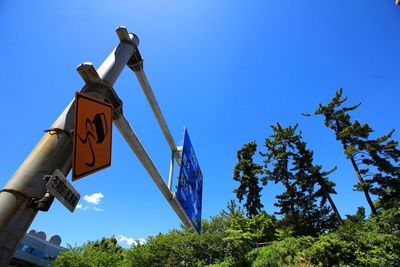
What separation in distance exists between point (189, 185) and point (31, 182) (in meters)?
4.96

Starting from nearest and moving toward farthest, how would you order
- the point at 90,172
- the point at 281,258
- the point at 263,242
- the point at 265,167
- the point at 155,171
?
the point at 90,172, the point at 155,171, the point at 281,258, the point at 263,242, the point at 265,167

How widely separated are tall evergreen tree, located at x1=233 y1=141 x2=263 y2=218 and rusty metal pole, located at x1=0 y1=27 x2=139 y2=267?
3228 cm

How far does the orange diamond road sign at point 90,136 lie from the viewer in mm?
2457

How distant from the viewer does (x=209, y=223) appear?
3753cm

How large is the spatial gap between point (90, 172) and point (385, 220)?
24.8m

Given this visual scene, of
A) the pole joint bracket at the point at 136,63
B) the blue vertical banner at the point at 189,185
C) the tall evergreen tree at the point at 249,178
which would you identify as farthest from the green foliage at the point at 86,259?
the pole joint bracket at the point at 136,63

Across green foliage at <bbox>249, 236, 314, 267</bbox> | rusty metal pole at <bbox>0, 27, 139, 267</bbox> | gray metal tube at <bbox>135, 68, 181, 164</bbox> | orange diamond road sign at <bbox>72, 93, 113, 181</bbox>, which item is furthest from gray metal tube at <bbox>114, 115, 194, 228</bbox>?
green foliage at <bbox>249, 236, 314, 267</bbox>

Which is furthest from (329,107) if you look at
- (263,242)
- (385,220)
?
(263,242)

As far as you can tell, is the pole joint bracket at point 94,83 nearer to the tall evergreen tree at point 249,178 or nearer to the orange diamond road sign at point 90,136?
the orange diamond road sign at point 90,136

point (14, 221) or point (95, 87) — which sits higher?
point (95, 87)

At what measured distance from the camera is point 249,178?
33.6 meters

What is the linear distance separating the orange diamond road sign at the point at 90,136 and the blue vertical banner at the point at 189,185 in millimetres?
3108

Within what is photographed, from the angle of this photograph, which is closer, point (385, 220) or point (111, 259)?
point (385, 220)

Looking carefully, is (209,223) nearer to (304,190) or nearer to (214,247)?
(214,247)
